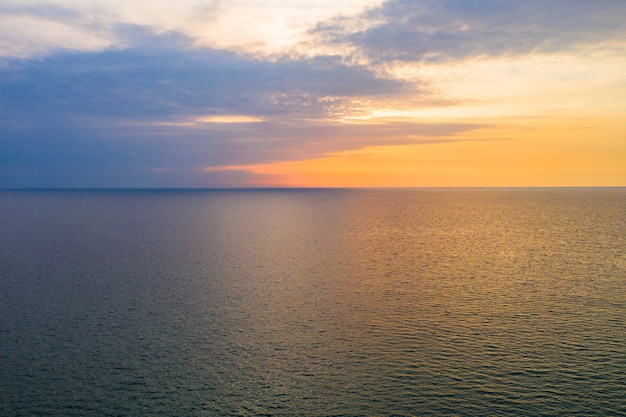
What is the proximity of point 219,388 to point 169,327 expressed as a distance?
1514cm

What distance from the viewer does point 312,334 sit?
45062 mm

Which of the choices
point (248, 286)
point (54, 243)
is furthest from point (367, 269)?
point (54, 243)

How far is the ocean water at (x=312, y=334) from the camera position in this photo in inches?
1261

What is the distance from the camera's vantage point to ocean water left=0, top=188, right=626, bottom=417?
32.0m

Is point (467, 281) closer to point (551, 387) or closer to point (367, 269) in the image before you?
point (367, 269)

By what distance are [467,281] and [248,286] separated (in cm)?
3193

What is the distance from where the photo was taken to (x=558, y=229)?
138 m

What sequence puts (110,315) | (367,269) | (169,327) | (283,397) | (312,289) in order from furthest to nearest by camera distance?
(367,269)
(312,289)
(110,315)
(169,327)
(283,397)

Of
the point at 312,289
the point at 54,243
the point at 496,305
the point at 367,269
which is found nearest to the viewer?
the point at 496,305

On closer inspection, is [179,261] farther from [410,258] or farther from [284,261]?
[410,258]

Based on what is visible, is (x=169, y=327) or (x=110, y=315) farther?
(x=110, y=315)

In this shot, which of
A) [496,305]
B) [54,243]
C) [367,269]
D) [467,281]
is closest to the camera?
[496,305]

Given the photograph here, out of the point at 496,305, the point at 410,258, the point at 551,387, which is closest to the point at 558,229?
the point at 410,258

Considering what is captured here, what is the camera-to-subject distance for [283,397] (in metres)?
32.6
